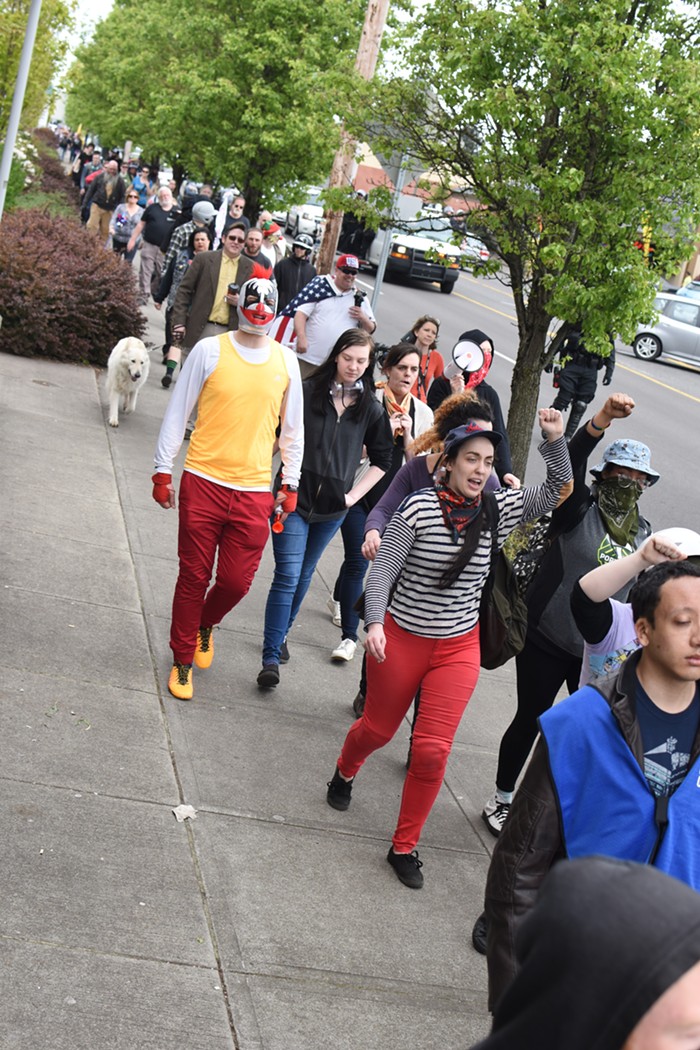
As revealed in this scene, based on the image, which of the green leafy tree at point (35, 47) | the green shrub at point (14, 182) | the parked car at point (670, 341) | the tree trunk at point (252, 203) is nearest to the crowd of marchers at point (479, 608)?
the green leafy tree at point (35, 47)

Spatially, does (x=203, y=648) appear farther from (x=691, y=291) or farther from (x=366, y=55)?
(x=691, y=291)

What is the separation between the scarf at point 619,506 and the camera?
5.32 meters

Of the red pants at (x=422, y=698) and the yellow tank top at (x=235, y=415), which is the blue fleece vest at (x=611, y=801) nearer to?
the red pants at (x=422, y=698)

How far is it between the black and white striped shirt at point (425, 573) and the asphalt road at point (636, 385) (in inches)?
273

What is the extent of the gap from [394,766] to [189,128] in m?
22.4

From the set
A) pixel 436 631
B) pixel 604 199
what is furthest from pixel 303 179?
pixel 436 631

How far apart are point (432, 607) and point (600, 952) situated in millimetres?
3883

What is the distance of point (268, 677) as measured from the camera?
6875 millimetres

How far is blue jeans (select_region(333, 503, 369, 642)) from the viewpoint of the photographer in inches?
299

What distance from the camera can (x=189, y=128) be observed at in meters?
26.6

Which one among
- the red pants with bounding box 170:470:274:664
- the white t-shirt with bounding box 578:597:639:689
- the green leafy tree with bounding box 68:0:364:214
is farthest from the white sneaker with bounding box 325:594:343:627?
the green leafy tree with bounding box 68:0:364:214

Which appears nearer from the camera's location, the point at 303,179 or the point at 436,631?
the point at 436,631

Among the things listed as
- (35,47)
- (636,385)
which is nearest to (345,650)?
(35,47)

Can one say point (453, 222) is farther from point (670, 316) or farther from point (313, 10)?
point (670, 316)
